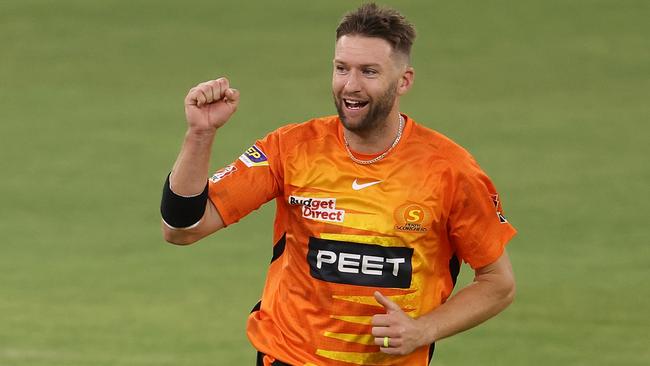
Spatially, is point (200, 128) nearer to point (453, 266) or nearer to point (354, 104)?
point (354, 104)

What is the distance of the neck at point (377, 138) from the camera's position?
5688mm

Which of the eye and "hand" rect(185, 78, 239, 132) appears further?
the eye

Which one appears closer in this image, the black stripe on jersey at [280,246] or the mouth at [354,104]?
the mouth at [354,104]

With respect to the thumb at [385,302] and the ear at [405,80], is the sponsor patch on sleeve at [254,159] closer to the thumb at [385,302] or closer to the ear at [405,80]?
the ear at [405,80]

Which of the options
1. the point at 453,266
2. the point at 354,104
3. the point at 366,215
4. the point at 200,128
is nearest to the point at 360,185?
the point at 366,215

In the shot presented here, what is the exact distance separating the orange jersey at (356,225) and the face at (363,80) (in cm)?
23

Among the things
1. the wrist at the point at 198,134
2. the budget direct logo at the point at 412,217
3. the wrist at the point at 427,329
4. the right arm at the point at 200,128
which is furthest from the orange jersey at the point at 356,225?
the wrist at the point at 198,134

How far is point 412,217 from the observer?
18.4 ft

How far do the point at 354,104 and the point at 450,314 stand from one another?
2.78 ft

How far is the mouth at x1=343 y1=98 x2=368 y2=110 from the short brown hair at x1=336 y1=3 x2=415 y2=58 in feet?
0.79

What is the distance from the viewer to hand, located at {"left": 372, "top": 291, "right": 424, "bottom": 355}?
17.6 feet

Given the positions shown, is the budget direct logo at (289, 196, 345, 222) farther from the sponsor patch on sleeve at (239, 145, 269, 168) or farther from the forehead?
the forehead

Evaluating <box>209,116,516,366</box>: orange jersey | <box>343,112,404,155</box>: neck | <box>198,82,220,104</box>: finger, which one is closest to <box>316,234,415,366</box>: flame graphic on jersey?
<box>209,116,516,366</box>: orange jersey

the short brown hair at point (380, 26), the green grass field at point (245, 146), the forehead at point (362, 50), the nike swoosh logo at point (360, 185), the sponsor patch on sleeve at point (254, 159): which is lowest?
the green grass field at point (245, 146)
